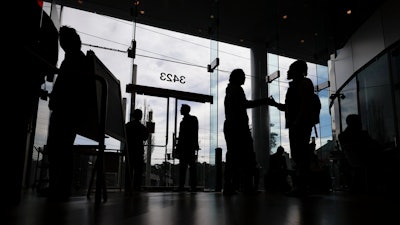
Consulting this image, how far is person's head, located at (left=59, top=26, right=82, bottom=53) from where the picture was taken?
2.69 m

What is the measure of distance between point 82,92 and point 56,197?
802 millimetres

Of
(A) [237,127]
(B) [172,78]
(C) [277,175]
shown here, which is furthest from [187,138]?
(B) [172,78]

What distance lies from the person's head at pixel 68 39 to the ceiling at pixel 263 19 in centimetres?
529

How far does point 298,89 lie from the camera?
3.38 metres

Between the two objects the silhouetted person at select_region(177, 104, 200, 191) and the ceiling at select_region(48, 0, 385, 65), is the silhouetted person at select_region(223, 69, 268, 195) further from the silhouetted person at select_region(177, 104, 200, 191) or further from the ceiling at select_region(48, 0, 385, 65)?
the ceiling at select_region(48, 0, 385, 65)

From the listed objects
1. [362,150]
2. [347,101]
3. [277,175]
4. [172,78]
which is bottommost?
[277,175]

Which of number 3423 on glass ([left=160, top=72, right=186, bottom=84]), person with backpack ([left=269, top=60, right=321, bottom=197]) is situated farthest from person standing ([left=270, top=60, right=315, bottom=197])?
number 3423 on glass ([left=160, top=72, right=186, bottom=84])

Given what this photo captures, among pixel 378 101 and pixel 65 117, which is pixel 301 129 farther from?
pixel 378 101

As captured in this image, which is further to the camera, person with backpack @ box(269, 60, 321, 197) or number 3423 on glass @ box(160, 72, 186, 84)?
number 3423 on glass @ box(160, 72, 186, 84)

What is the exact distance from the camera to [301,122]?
3.26m

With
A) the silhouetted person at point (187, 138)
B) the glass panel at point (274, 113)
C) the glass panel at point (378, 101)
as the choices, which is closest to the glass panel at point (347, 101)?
the glass panel at point (378, 101)

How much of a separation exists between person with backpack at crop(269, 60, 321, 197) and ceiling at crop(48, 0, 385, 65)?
5.23 m

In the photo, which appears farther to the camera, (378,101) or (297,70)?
(378,101)

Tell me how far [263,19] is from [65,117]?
23.6 feet
